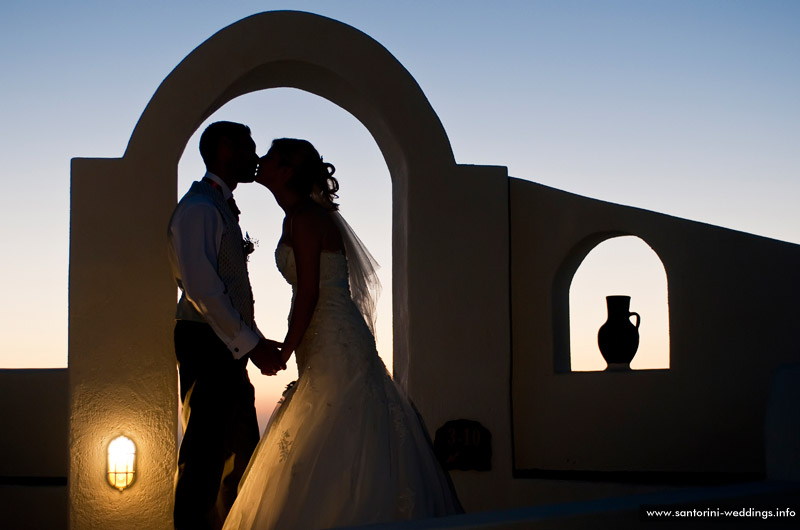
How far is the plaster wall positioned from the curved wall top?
0.84 metres

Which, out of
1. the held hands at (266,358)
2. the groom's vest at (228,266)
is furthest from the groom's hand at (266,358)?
the groom's vest at (228,266)

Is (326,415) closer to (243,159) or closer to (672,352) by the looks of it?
(243,159)

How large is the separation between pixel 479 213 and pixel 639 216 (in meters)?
1.02

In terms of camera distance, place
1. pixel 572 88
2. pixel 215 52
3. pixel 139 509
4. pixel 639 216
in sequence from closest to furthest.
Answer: pixel 139 509 < pixel 215 52 < pixel 639 216 < pixel 572 88

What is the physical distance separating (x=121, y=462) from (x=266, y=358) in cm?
135

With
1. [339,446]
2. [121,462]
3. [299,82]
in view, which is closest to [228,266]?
[339,446]

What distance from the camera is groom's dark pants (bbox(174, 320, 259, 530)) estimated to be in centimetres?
437

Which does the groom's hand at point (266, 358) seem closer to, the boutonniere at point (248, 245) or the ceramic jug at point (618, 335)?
the boutonniere at point (248, 245)

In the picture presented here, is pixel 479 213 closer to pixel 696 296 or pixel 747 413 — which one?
pixel 696 296

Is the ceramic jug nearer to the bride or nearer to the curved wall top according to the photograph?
the curved wall top

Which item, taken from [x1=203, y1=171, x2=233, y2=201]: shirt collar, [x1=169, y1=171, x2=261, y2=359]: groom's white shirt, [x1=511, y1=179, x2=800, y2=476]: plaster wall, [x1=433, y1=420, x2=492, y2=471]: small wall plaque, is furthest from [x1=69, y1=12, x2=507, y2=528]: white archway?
[x1=169, y1=171, x2=261, y2=359]: groom's white shirt

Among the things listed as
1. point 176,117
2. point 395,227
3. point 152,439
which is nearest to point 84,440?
point 152,439

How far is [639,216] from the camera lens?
6176 mm

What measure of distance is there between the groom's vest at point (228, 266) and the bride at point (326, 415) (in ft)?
0.77
